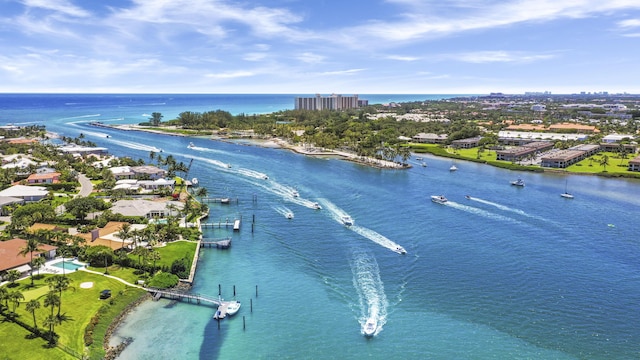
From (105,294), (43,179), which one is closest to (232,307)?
(105,294)

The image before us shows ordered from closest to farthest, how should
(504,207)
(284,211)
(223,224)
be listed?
(223,224)
(284,211)
(504,207)

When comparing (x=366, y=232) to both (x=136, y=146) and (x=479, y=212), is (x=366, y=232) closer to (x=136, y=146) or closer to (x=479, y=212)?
(x=479, y=212)

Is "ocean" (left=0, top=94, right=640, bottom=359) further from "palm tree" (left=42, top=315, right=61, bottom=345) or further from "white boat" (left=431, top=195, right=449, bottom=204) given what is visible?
"palm tree" (left=42, top=315, right=61, bottom=345)

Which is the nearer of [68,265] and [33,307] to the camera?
[33,307]

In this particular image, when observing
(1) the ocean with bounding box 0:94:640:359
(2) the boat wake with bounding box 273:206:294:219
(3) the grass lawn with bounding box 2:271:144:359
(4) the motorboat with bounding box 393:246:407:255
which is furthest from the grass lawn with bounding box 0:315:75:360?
(2) the boat wake with bounding box 273:206:294:219

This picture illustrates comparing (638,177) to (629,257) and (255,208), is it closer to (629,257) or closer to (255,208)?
(629,257)

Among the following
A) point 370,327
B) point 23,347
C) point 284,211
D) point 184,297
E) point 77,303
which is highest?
point 284,211

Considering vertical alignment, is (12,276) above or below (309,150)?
below
